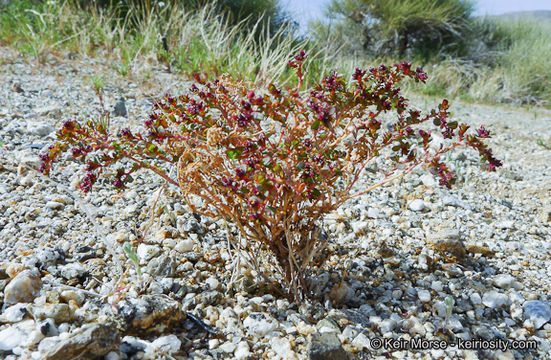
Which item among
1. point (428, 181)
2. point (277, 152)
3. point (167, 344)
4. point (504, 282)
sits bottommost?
point (167, 344)

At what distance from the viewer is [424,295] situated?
169 centimetres

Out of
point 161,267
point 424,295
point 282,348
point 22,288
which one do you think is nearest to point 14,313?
point 22,288

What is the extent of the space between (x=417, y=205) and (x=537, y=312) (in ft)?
3.15

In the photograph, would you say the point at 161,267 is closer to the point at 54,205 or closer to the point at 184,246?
the point at 184,246

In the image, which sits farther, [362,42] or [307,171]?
[362,42]

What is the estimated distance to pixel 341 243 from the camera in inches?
80.3

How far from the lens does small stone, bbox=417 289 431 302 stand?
A: 1.67 metres

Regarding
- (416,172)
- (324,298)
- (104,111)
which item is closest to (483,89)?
(416,172)

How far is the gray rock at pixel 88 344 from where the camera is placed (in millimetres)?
1117

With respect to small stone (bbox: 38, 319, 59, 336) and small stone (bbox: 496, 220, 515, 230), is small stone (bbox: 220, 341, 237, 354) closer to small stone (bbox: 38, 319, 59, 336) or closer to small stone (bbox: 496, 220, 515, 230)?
small stone (bbox: 38, 319, 59, 336)

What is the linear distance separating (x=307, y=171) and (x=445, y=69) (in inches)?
365

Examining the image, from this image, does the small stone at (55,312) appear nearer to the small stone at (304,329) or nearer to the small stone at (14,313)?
the small stone at (14,313)

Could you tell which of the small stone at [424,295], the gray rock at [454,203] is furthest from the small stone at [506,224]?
the small stone at [424,295]

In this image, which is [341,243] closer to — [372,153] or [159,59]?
[372,153]
